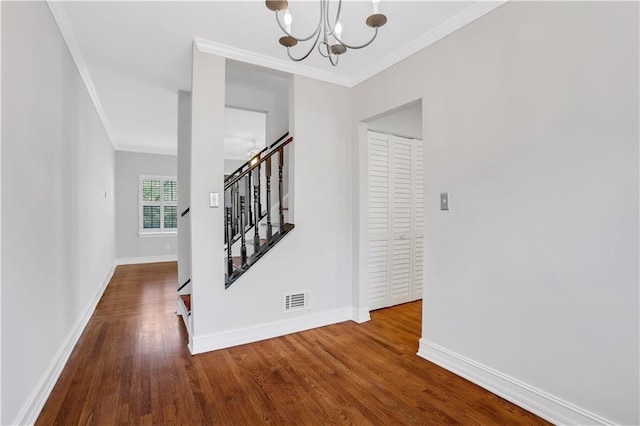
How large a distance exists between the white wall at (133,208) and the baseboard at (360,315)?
20.1 feet

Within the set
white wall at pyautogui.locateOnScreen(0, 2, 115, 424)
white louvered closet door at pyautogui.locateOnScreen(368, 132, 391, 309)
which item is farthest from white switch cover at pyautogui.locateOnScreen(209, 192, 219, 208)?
white louvered closet door at pyautogui.locateOnScreen(368, 132, 391, 309)

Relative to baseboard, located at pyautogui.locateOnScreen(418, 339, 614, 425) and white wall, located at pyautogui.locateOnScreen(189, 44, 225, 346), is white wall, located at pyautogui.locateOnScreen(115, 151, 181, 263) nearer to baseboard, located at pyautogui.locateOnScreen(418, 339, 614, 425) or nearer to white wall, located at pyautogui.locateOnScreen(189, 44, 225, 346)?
white wall, located at pyautogui.locateOnScreen(189, 44, 225, 346)

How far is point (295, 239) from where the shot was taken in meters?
3.14

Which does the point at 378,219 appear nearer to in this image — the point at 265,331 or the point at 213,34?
the point at 265,331

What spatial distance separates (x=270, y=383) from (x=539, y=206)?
6.89 feet

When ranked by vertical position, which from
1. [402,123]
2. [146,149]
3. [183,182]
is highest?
[146,149]

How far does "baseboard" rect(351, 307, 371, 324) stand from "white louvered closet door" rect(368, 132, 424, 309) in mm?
270

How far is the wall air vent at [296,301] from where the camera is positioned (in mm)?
3104

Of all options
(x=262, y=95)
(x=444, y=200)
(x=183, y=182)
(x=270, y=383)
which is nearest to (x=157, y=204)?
(x=183, y=182)

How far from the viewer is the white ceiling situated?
2.20 metres

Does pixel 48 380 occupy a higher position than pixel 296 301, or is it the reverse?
pixel 296 301

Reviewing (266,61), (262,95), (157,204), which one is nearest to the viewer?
(266,61)

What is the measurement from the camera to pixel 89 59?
9.81ft

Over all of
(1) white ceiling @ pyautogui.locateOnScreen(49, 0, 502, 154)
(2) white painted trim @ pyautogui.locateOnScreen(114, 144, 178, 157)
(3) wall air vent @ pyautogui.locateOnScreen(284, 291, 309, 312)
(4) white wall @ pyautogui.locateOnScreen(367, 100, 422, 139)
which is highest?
(2) white painted trim @ pyautogui.locateOnScreen(114, 144, 178, 157)
